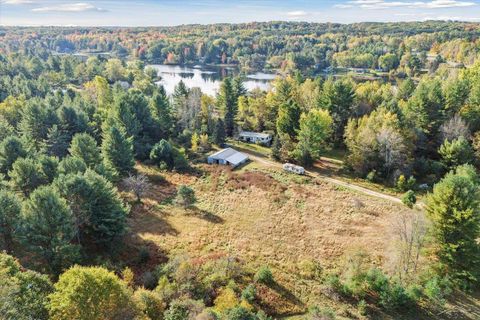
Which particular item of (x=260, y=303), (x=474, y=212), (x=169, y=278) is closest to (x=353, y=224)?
(x=474, y=212)

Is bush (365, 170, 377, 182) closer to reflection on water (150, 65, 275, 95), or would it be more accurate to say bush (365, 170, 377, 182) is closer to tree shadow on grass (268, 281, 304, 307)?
tree shadow on grass (268, 281, 304, 307)

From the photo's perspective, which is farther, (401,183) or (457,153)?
(457,153)

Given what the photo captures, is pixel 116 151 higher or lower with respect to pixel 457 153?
higher

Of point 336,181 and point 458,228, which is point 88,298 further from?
point 336,181

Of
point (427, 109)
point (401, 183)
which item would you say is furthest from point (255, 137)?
point (427, 109)

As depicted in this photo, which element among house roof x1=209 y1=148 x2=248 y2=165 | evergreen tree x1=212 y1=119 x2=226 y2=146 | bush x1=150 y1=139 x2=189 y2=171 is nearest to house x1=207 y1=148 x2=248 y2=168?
house roof x1=209 y1=148 x2=248 y2=165

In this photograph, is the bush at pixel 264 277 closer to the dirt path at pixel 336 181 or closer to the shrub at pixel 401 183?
the dirt path at pixel 336 181

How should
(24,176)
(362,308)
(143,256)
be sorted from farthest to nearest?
(24,176) → (143,256) → (362,308)
